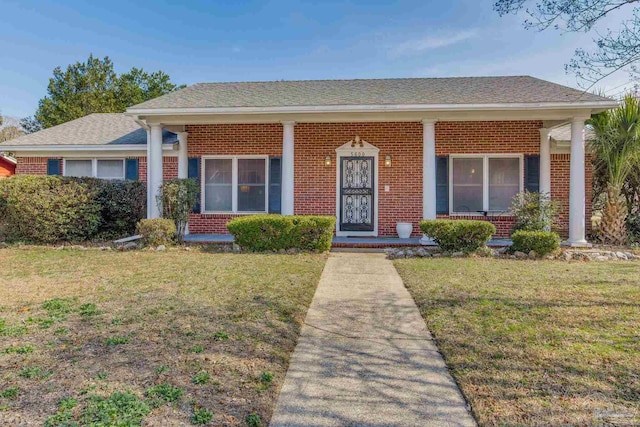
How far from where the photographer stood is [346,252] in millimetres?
9391

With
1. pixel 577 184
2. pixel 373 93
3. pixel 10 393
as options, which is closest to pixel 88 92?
pixel 373 93

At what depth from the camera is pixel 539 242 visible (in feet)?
27.2

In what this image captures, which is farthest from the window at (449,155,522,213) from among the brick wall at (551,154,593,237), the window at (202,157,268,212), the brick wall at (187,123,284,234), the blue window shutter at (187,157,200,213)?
the blue window shutter at (187,157,200,213)

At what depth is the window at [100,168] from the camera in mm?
12094

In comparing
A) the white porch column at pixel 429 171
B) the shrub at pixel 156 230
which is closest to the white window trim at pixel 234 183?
the shrub at pixel 156 230

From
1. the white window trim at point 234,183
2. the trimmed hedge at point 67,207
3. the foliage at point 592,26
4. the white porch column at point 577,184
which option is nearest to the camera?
the foliage at point 592,26

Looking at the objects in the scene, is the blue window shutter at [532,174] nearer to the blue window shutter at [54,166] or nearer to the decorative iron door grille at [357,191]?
the decorative iron door grille at [357,191]

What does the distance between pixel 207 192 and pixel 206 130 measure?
5.82 feet

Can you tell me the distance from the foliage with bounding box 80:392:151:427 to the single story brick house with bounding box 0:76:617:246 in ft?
25.4

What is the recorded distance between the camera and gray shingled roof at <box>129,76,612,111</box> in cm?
948

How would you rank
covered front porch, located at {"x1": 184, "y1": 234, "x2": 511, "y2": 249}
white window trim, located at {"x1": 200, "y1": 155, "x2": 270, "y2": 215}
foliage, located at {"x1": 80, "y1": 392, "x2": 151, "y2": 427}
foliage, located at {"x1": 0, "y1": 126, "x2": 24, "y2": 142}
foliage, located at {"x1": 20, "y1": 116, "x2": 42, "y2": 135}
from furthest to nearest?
foliage, located at {"x1": 0, "y1": 126, "x2": 24, "y2": 142}, foliage, located at {"x1": 20, "y1": 116, "x2": 42, "y2": 135}, white window trim, located at {"x1": 200, "y1": 155, "x2": 270, "y2": 215}, covered front porch, located at {"x1": 184, "y1": 234, "x2": 511, "y2": 249}, foliage, located at {"x1": 80, "y1": 392, "x2": 151, "y2": 427}

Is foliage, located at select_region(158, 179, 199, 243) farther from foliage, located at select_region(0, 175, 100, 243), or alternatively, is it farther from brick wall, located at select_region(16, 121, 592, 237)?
foliage, located at select_region(0, 175, 100, 243)

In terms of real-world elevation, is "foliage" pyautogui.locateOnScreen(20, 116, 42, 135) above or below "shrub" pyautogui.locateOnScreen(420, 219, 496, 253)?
above

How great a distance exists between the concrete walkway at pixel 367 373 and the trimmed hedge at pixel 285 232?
3.64 m
